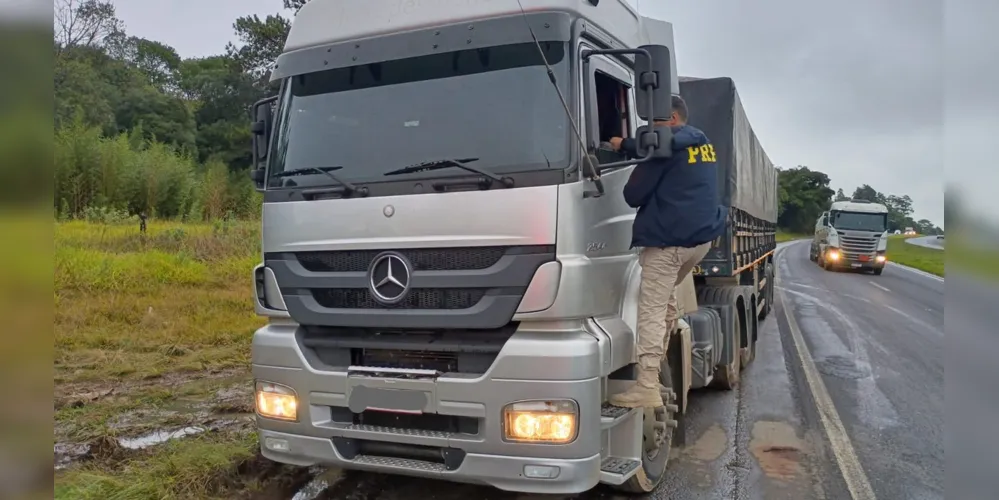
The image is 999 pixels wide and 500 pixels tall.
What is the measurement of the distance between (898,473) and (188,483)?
189 inches

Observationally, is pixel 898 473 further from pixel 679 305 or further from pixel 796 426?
pixel 679 305

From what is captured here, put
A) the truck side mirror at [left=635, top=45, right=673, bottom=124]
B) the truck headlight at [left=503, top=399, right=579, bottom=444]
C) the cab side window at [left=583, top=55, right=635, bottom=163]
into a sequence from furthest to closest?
the cab side window at [left=583, top=55, right=635, bottom=163] < the truck side mirror at [left=635, top=45, right=673, bottom=124] < the truck headlight at [left=503, top=399, right=579, bottom=444]

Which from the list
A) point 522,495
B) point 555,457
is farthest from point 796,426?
point 555,457

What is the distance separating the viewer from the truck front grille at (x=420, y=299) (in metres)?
3.43

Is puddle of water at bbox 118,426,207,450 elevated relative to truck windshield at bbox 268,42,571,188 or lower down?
lower down

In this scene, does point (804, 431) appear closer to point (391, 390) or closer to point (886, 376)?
point (886, 376)

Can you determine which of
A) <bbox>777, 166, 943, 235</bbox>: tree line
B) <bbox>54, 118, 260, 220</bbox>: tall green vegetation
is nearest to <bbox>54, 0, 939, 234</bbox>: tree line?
A: <bbox>54, 118, 260, 220</bbox>: tall green vegetation

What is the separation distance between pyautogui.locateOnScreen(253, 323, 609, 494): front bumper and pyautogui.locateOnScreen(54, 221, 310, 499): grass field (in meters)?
1.09

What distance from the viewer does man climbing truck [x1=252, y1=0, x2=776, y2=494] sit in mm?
3305

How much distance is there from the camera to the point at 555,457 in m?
3.25

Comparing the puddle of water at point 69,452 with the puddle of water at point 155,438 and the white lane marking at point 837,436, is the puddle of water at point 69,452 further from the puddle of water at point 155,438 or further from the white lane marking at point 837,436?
the white lane marking at point 837,436

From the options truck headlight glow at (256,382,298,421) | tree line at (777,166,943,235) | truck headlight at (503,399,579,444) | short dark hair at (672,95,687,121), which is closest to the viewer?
truck headlight at (503,399,579,444)

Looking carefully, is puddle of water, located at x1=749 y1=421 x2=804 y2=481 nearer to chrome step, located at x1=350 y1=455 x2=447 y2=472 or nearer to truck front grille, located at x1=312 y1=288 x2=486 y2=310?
chrome step, located at x1=350 y1=455 x2=447 y2=472

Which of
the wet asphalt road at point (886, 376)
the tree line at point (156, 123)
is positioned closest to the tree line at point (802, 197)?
the tree line at point (156, 123)
